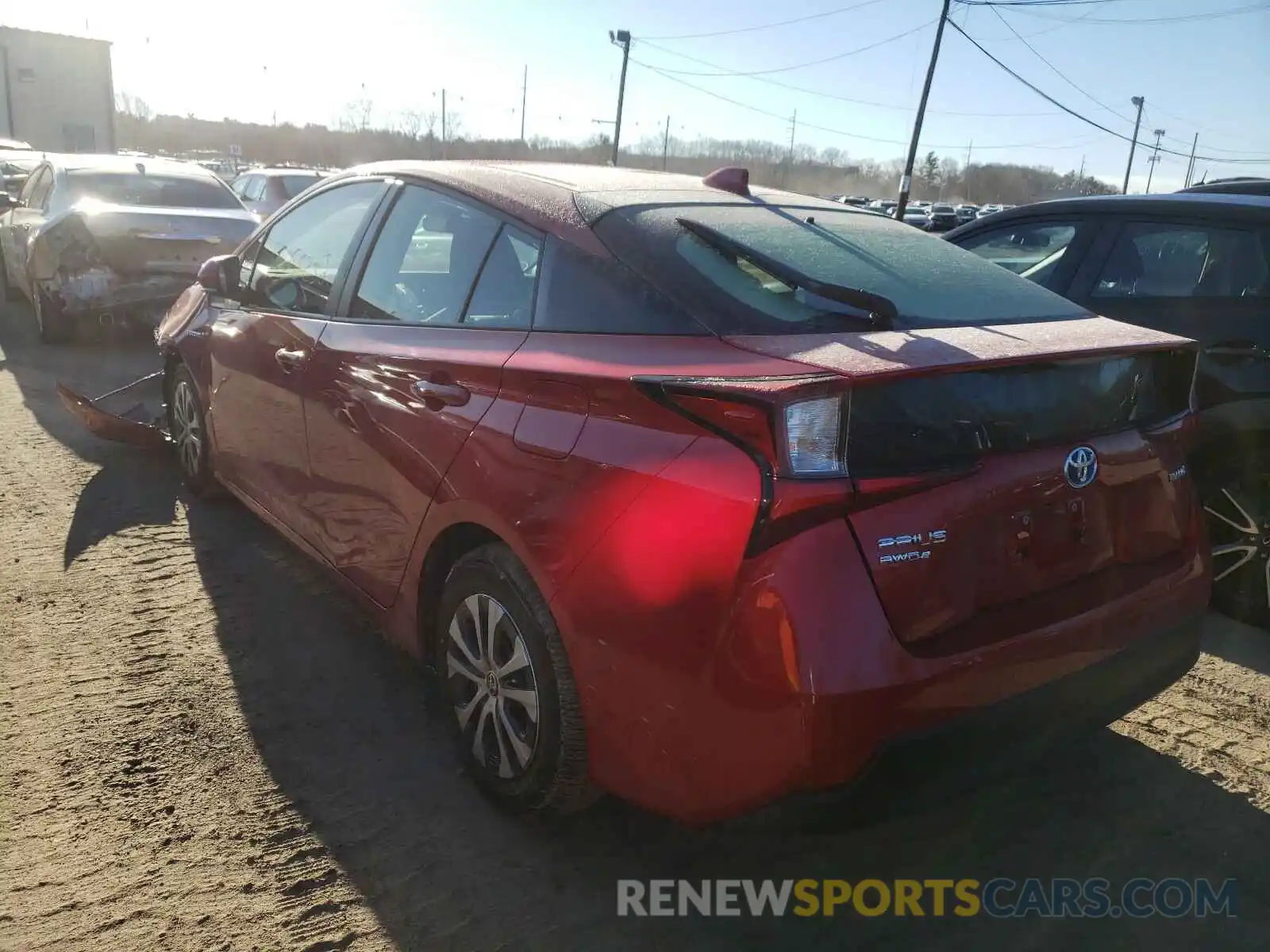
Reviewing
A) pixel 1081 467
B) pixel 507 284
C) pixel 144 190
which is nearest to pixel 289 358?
pixel 507 284

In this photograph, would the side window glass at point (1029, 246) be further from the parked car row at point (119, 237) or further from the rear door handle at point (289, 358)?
the parked car row at point (119, 237)

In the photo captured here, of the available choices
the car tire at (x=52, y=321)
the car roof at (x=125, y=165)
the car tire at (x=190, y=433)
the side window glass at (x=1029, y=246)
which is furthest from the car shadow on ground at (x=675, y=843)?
the car roof at (x=125, y=165)

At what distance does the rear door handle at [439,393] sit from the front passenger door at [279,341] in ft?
2.71

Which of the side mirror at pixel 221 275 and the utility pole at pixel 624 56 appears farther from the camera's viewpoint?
the utility pole at pixel 624 56

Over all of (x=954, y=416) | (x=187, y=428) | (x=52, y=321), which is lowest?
(x=52, y=321)

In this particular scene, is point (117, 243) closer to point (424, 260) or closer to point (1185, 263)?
point (424, 260)

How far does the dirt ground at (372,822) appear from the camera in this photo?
7.43 ft

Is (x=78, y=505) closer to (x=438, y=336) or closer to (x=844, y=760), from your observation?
(x=438, y=336)

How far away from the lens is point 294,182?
1588cm

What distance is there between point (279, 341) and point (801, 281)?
2185 mm

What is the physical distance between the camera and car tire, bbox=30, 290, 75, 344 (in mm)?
8398

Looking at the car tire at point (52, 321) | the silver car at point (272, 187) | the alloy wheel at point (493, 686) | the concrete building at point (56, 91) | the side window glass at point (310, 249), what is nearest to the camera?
the alloy wheel at point (493, 686)

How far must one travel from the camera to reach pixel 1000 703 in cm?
204

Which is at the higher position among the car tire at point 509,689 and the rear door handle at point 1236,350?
the rear door handle at point 1236,350
